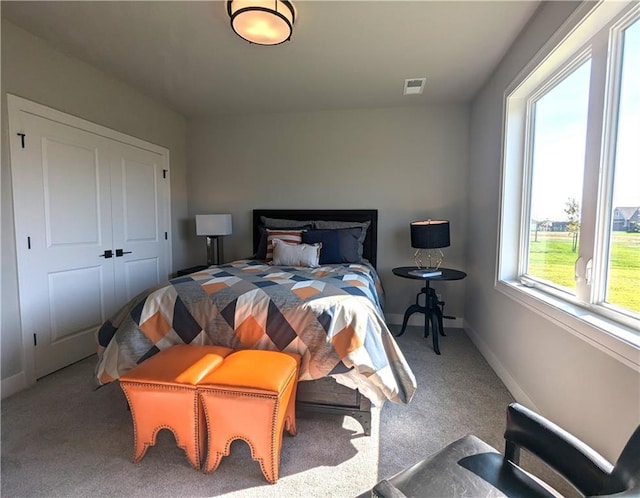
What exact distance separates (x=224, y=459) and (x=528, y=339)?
6.26 ft

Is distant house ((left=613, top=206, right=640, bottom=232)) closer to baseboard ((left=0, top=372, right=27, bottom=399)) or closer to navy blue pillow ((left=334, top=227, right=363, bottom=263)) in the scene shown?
navy blue pillow ((left=334, top=227, right=363, bottom=263))

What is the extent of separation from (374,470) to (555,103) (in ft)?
7.86

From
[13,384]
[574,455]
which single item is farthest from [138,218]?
[574,455]

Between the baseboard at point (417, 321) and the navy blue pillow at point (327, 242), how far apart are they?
3.69ft

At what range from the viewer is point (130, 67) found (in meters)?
2.75

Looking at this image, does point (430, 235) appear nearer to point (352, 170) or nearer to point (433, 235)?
point (433, 235)

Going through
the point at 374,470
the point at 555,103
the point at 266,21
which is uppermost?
the point at 266,21

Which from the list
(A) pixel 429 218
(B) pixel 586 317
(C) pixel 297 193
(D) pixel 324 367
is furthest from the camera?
(C) pixel 297 193

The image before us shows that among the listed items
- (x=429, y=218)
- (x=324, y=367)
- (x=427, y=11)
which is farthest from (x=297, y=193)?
Answer: (x=324, y=367)

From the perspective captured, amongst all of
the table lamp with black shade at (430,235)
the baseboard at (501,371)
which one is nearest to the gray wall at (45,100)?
the table lamp with black shade at (430,235)

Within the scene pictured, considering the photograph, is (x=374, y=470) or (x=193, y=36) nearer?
(x=374, y=470)

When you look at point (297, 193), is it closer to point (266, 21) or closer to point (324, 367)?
point (266, 21)

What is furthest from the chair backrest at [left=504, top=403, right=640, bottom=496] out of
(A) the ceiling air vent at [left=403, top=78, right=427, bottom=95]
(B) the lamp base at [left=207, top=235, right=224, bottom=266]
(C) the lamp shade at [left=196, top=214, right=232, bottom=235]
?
(B) the lamp base at [left=207, top=235, right=224, bottom=266]

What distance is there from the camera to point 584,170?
1.57 m
